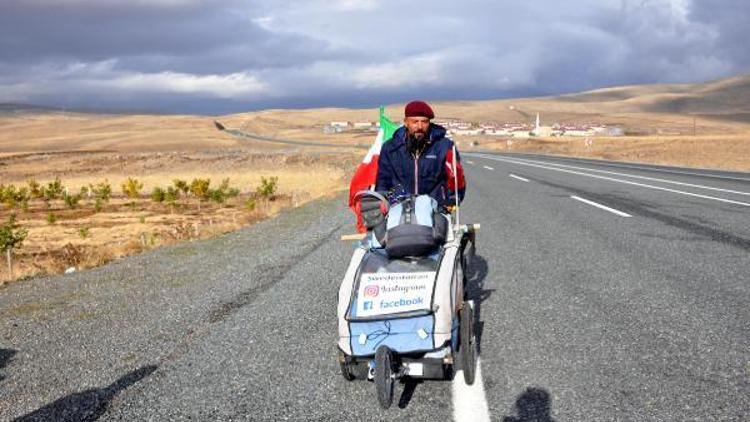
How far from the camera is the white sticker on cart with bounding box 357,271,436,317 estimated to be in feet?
12.5

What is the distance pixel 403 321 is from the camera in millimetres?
3785

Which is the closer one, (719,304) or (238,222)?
(719,304)

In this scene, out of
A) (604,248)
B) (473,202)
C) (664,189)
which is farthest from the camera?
(664,189)

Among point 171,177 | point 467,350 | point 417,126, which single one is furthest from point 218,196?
point 467,350

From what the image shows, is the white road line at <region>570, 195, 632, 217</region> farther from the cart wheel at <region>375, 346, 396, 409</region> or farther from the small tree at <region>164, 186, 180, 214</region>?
the small tree at <region>164, 186, 180, 214</region>

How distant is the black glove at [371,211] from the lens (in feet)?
14.8

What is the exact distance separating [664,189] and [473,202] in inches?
229

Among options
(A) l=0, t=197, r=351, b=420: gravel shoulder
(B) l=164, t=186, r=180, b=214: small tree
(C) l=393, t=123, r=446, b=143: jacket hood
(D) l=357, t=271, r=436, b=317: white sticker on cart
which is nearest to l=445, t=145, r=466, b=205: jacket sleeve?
(C) l=393, t=123, r=446, b=143: jacket hood

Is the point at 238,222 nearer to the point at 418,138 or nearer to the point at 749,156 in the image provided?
the point at 418,138

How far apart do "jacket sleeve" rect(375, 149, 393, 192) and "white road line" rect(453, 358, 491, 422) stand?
5.14ft

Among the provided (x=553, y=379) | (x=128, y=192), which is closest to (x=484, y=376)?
(x=553, y=379)

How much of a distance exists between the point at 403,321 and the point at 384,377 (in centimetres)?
42

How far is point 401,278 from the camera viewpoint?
13.0ft

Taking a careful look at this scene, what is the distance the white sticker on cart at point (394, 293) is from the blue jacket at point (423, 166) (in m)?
1.02
